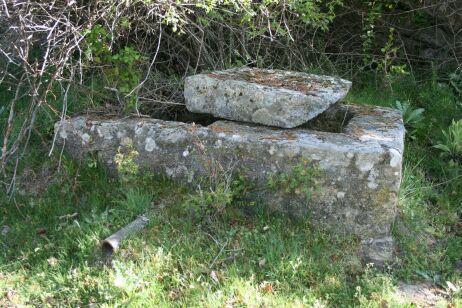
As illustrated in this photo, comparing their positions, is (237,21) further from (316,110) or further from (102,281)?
(102,281)

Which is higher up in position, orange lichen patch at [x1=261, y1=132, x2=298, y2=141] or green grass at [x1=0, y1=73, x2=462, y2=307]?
orange lichen patch at [x1=261, y1=132, x2=298, y2=141]

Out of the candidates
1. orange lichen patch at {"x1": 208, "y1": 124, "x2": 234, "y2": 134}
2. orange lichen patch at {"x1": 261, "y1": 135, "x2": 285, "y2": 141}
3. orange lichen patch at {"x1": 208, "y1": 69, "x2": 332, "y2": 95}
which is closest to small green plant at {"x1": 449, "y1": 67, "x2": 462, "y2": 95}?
orange lichen patch at {"x1": 208, "y1": 69, "x2": 332, "y2": 95}

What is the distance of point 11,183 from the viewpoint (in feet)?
14.9

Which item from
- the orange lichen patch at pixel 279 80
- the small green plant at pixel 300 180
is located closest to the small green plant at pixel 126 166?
the orange lichen patch at pixel 279 80

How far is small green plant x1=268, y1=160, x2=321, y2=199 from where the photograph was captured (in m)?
4.02

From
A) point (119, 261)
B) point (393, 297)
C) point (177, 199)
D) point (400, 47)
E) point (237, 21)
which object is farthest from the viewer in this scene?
point (400, 47)

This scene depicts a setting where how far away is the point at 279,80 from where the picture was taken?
4.91 meters

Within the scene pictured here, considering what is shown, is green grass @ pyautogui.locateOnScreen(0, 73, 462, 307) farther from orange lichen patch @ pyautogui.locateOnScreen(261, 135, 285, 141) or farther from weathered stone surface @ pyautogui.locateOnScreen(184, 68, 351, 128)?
weathered stone surface @ pyautogui.locateOnScreen(184, 68, 351, 128)

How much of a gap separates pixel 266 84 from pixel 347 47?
2.43 metres

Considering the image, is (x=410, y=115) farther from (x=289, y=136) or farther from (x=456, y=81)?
(x=289, y=136)

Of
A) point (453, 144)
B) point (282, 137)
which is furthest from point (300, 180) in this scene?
point (453, 144)

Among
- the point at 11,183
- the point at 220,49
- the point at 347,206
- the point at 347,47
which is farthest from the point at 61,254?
the point at 347,47

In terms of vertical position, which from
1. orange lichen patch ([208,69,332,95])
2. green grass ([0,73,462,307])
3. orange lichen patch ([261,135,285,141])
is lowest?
green grass ([0,73,462,307])

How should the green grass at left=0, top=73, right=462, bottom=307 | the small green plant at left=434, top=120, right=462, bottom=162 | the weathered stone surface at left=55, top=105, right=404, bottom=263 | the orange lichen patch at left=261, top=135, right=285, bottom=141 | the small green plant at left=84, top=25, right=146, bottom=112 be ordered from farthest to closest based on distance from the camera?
the small green plant at left=84, top=25, right=146, bottom=112, the small green plant at left=434, top=120, right=462, bottom=162, the orange lichen patch at left=261, top=135, right=285, bottom=141, the weathered stone surface at left=55, top=105, right=404, bottom=263, the green grass at left=0, top=73, right=462, bottom=307
